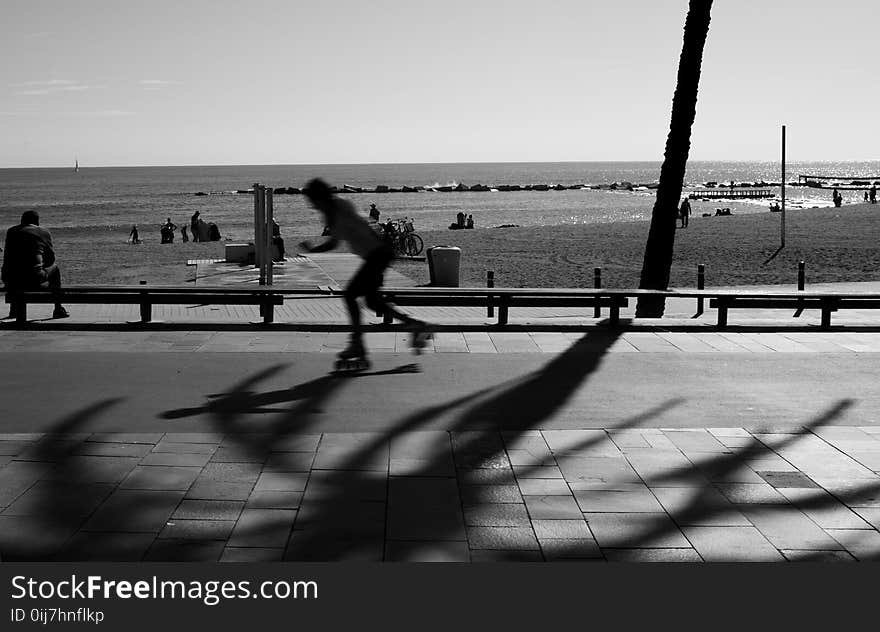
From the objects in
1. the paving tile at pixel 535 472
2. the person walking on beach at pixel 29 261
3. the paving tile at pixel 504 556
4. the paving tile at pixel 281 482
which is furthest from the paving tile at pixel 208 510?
the person walking on beach at pixel 29 261

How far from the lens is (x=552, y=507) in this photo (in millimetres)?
5672

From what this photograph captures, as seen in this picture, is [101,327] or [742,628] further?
[101,327]

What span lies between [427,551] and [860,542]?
222 cm

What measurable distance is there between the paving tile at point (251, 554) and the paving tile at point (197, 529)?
7.3 inches

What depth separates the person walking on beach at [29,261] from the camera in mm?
13016

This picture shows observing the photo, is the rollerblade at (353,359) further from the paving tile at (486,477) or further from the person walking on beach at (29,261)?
the person walking on beach at (29,261)

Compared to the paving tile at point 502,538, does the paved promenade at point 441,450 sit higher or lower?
higher

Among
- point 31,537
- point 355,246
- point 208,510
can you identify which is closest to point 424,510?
point 208,510

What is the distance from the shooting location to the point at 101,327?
12.4 metres

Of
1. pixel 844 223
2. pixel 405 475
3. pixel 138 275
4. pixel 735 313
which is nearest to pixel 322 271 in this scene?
pixel 138 275

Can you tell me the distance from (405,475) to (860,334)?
8.06m

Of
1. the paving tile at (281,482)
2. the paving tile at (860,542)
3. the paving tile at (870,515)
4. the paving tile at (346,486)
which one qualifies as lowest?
the paving tile at (860,542)

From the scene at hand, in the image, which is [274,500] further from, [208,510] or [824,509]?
[824,509]

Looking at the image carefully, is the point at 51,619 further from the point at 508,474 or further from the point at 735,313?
the point at 735,313
